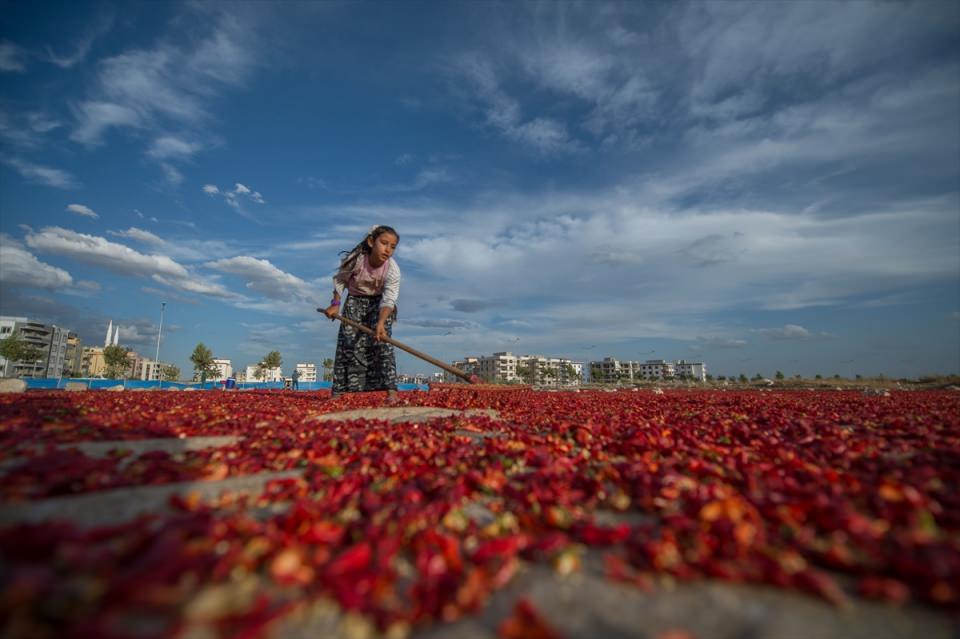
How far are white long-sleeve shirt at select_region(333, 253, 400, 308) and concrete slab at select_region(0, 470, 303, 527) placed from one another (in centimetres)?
610

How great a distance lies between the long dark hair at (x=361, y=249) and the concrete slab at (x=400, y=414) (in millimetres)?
4026

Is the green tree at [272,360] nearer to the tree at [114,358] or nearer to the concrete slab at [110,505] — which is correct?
the tree at [114,358]

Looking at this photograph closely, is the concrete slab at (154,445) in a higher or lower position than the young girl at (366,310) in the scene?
lower

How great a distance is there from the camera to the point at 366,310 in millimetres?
9781

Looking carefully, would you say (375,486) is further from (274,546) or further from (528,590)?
(528,590)

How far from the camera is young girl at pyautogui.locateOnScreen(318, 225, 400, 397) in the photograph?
9203mm

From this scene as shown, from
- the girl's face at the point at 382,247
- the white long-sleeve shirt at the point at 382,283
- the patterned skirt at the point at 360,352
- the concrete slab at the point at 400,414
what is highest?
the girl's face at the point at 382,247

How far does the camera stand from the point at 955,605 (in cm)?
157

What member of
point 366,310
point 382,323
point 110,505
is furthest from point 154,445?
point 366,310

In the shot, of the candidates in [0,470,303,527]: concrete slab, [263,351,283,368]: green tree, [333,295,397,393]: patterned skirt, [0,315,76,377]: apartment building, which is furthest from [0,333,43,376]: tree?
[0,470,303,527]: concrete slab

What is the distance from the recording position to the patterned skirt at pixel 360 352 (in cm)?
954

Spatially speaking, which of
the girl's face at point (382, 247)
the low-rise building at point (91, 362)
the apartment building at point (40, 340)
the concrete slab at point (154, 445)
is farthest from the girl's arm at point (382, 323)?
the low-rise building at point (91, 362)

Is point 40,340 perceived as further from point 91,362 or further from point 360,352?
point 360,352

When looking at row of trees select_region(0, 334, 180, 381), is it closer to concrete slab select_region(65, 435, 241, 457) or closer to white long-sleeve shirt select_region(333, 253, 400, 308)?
white long-sleeve shirt select_region(333, 253, 400, 308)
